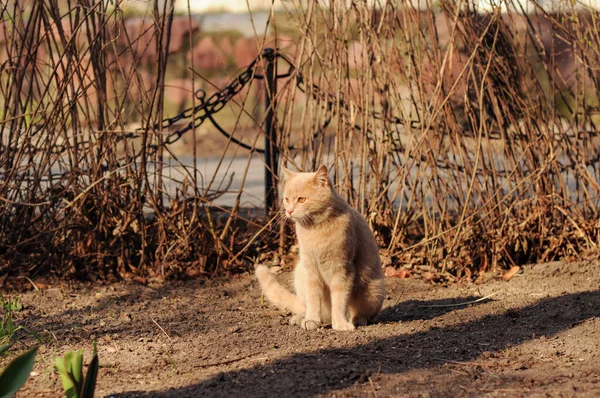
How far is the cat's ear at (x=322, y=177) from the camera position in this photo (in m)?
3.60

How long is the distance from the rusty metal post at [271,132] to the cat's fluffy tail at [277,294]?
0.81 m

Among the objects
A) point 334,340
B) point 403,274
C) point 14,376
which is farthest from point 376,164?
point 14,376

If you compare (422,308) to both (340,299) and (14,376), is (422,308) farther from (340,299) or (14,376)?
(14,376)

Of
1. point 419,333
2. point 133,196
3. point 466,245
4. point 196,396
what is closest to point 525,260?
point 466,245

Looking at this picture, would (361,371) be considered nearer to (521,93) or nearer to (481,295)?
(481,295)

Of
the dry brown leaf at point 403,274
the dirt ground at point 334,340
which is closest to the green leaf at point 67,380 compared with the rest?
the dirt ground at point 334,340

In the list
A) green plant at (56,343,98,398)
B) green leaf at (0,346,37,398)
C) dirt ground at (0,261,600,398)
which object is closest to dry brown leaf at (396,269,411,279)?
dirt ground at (0,261,600,398)

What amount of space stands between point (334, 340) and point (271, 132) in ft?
5.73

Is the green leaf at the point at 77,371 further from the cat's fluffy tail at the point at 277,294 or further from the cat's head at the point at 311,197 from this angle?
the cat's fluffy tail at the point at 277,294

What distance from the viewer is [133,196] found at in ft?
14.9

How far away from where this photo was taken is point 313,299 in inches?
145

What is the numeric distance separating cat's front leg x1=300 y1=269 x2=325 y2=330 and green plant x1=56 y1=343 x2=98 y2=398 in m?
1.53

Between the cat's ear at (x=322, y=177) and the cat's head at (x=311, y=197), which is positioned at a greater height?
the cat's ear at (x=322, y=177)

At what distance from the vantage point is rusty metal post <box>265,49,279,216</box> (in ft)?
15.3
